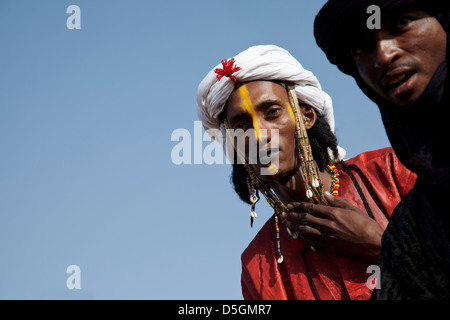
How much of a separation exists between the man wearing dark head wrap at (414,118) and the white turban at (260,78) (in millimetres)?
2326

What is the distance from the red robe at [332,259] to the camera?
14.8ft

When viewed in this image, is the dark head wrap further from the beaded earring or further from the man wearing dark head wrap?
the beaded earring

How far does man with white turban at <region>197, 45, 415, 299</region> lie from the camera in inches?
175

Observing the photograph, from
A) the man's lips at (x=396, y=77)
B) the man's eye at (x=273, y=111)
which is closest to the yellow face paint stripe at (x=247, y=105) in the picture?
the man's eye at (x=273, y=111)

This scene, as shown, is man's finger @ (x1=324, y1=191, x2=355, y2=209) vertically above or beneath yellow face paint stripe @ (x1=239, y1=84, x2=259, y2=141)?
beneath

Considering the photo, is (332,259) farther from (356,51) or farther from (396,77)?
(396,77)

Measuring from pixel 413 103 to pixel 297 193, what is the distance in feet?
8.38

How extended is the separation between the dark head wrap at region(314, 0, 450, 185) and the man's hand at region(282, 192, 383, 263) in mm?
1587

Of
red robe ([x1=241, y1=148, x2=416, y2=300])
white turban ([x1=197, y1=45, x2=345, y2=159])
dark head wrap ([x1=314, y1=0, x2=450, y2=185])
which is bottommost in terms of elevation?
red robe ([x1=241, y1=148, x2=416, y2=300])

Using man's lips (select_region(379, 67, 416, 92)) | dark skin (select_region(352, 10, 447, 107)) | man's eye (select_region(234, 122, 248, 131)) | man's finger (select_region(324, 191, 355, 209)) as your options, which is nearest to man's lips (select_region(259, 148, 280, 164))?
man's eye (select_region(234, 122, 248, 131))

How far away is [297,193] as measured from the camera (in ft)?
16.1

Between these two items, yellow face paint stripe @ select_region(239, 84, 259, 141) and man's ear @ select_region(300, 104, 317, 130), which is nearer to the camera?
yellow face paint stripe @ select_region(239, 84, 259, 141)

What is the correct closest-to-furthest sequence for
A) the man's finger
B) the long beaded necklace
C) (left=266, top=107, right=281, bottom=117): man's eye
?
the man's finger → the long beaded necklace → (left=266, top=107, right=281, bottom=117): man's eye
